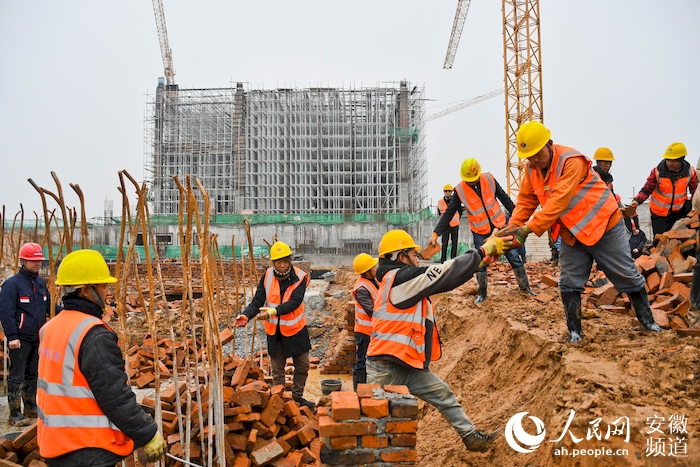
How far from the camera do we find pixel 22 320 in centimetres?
462

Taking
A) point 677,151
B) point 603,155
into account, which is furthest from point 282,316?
point 677,151

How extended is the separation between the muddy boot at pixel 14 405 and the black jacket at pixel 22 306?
1.80ft

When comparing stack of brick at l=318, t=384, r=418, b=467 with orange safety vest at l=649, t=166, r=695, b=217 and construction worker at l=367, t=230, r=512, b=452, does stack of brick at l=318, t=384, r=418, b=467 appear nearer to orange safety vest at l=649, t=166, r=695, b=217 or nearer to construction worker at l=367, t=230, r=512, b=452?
construction worker at l=367, t=230, r=512, b=452

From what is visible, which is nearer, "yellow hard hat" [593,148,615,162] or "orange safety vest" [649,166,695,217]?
"yellow hard hat" [593,148,615,162]

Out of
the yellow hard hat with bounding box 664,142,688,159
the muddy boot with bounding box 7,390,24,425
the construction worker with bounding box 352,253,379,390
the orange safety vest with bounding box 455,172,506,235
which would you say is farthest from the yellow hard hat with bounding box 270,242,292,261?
the yellow hard hat with bounding box 664,142,688,159

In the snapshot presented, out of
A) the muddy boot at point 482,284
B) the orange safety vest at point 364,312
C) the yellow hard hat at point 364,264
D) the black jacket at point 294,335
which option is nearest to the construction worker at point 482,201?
the muddy boot at point 482,284

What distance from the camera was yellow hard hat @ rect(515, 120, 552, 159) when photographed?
3412 millimetres

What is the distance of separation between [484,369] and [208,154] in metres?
43.0

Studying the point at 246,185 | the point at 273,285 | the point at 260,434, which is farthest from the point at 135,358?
the point at 246,185

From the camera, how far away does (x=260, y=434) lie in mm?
3939

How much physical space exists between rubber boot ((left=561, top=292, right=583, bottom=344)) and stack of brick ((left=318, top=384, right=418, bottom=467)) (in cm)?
170

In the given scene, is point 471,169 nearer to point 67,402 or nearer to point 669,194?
point 669,194

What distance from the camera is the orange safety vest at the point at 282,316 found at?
4.99 m

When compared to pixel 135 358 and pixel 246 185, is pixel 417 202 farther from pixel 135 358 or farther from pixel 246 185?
pixel 135 358
